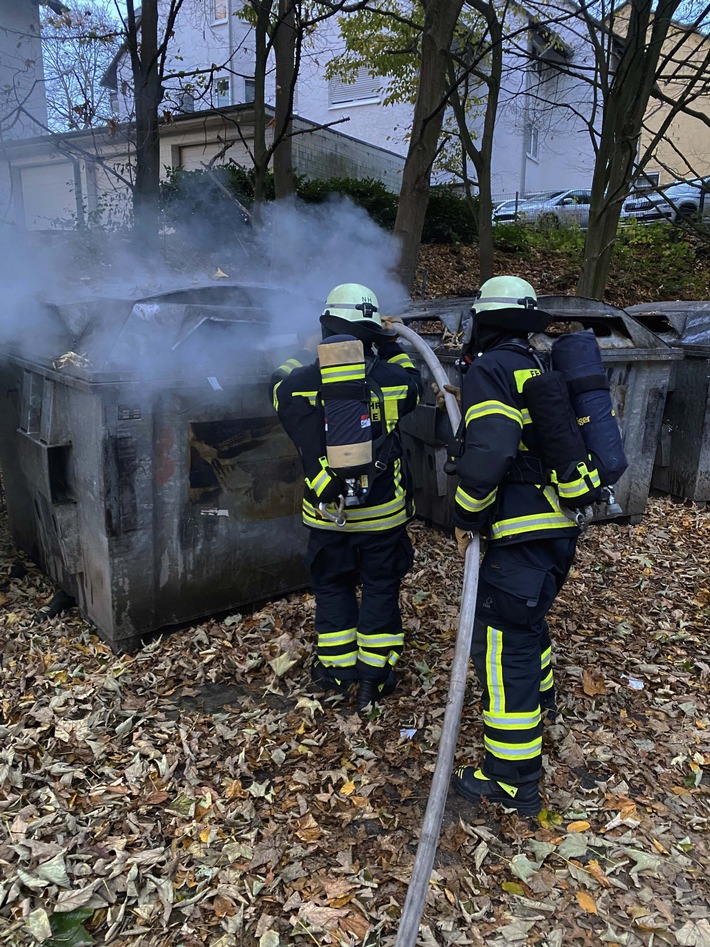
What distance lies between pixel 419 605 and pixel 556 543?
1756 millimetres

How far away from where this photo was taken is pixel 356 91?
21594 millimetres

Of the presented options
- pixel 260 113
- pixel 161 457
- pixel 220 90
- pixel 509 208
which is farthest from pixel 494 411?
pixel 509 208

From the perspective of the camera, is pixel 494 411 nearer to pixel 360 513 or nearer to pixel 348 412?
pixel 348 412

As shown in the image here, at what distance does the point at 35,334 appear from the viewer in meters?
4.12

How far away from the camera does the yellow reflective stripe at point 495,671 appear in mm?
2725

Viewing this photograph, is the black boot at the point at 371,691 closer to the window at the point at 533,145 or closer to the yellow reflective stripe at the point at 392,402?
the yellow reflective stripe at the point at 392,402

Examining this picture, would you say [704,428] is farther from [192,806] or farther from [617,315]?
[192,806]

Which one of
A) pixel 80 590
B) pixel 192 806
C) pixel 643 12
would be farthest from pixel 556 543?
pixel 643 12

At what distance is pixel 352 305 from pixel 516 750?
1.98 m

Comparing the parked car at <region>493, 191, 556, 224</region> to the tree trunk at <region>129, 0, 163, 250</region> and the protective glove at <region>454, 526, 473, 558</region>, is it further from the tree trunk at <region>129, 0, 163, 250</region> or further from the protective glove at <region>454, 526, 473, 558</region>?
the protective glove at <region>454, 526, 473, 558</region>

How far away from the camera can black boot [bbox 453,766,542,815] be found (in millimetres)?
2695

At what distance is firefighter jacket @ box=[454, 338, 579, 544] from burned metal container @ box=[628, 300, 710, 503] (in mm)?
3650

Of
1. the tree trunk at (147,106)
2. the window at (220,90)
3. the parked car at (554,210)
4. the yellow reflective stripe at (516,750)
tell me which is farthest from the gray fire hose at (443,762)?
the parked car at (554,210)

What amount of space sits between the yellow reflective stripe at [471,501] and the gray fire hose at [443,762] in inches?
6.3
